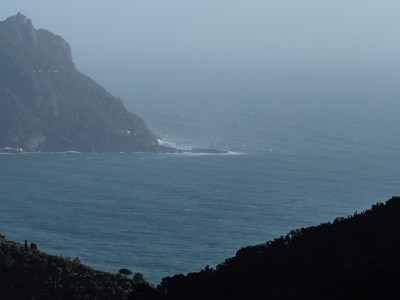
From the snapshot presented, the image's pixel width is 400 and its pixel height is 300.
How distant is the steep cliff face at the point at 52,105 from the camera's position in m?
125

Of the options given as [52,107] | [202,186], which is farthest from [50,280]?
[52,107]

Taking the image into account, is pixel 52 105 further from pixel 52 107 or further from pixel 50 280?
pixel 50 280

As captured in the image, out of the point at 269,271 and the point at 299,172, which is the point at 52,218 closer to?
the point at 299,172

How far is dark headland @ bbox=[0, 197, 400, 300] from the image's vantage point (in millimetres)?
26359

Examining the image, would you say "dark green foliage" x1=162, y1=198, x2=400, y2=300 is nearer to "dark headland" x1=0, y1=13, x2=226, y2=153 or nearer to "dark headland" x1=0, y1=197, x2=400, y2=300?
"dark headland" x1=0, y1=197, x2=400, y2=300

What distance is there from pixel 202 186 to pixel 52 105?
39.2 meters

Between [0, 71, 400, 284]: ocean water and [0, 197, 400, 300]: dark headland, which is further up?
[0, 71, 400, 284]: ocean water

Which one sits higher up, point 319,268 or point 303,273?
point 319,268

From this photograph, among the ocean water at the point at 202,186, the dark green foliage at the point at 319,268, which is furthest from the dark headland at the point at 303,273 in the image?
the ocean water at the point at 202,186

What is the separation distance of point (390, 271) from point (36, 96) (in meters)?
109

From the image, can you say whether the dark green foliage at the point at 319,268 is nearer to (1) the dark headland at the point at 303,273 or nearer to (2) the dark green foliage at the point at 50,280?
(1) the dark headland at the point at 303,273

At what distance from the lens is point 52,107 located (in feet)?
430

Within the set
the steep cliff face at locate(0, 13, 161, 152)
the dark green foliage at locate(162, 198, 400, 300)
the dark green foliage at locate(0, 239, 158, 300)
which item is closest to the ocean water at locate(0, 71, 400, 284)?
the steep cliff face at locate(0, 13, 161, 152)

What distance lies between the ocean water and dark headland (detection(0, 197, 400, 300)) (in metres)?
23.1
